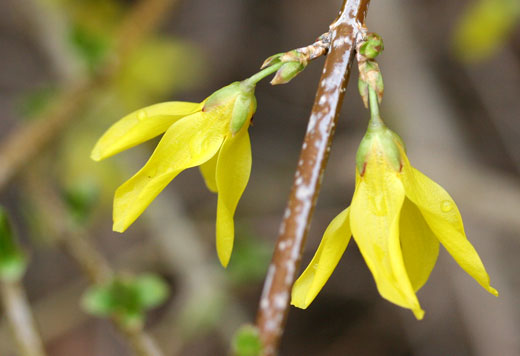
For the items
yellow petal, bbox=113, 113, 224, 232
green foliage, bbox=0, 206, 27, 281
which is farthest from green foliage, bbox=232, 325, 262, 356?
green foliage, bbox=0, 206, 27, 281

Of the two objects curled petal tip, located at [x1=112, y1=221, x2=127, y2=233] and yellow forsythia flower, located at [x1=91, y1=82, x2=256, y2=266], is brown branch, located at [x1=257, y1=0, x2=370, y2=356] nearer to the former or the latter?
yellow forsythia flower, located at [x1=91, y1=82, x2=256, y2=266]

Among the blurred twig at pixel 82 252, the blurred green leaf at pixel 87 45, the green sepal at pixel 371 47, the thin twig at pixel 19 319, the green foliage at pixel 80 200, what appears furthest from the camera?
the blurred green leaf at pixel 87 45

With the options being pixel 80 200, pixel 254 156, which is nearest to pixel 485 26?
pixel 254 156

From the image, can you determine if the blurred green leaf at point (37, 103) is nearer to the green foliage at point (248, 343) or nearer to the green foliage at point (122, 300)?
the green foliage at point (122, 300)

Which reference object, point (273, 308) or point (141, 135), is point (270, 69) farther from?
point (273, 308)

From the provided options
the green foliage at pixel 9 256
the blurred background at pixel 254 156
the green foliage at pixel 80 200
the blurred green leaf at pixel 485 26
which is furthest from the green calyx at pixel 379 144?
the blurred green leaf at pixel 485 26

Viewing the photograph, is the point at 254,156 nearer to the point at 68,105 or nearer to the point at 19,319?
the point at 68,105
